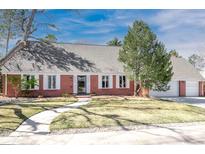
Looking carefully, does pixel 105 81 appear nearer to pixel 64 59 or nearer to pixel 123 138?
pixel 64 59

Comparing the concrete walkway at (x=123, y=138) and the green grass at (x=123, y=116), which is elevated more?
the green grass at (x=123, y=116)

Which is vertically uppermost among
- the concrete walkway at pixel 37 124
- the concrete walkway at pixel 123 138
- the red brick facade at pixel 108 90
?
the red brick facade at pixel 108 90

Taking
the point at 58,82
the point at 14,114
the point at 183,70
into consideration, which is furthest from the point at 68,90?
the point at 183,70

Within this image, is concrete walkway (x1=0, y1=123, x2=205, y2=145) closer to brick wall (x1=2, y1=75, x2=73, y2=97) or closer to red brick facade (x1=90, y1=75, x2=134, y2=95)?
brick wall (x1=2, y1=75, x2=73, y2=97)

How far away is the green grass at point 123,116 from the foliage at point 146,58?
3775mm

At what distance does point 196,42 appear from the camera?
12.8 metres

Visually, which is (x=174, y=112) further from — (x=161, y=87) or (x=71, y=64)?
(x=71, y=64)

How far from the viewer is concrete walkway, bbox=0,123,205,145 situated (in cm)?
891

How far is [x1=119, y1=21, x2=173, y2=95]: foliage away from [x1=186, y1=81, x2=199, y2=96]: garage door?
262 inches

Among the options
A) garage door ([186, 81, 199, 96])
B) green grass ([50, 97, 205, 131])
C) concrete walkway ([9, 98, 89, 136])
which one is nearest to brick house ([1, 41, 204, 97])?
garage door ([186, 81, 199, 96])

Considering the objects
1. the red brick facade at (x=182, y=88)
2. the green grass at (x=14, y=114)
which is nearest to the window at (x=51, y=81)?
the green grass at (x=14, y=114)

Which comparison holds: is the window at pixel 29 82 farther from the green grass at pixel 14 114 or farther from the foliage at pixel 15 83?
the green grass at pixel 14 114

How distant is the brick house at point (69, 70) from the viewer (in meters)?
20.8

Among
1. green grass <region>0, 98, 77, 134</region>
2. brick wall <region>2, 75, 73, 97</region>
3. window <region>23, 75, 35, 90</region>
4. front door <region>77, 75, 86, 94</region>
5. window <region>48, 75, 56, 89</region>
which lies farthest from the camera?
front door <region>77, 75, 86, 94</region>
